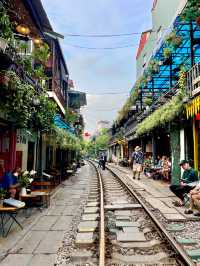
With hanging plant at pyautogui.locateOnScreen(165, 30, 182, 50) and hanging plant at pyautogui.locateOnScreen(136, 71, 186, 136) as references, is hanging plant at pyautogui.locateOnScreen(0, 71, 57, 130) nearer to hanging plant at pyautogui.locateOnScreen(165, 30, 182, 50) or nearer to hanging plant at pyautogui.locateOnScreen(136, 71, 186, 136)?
hanging plant at pyautogui.locateOnScreen(136, 71, 186, 136)

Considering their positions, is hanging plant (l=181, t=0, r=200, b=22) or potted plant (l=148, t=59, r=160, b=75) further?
potted plant (l=148, t=59, r=160, b=75)

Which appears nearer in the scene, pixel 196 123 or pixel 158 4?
pixel 196 123

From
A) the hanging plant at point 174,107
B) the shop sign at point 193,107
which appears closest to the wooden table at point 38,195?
the shop sign at point 193,107

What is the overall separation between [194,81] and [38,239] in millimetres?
7439

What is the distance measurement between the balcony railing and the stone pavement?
17.9 ft

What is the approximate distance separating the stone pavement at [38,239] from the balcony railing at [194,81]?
5.45 m

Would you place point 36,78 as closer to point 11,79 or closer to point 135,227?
point 11,79

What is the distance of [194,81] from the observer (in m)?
11.1

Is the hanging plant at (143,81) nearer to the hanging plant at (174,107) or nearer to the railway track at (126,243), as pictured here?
the hanging plant at (174,107)

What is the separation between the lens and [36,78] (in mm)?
11742

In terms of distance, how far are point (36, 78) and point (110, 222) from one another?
6048 millimetres

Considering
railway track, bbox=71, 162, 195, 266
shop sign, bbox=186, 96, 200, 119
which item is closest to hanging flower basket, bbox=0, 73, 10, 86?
railway track, bbox=71, 162, 195, 266

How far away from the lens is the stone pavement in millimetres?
5273

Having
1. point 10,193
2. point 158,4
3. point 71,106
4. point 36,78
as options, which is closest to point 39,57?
point 36,78
